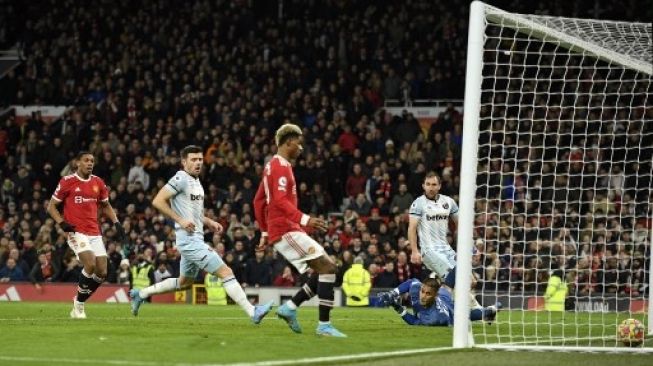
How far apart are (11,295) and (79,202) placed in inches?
482

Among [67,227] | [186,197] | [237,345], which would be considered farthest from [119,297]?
[237,345]

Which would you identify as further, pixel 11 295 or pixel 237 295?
pixel 11 295

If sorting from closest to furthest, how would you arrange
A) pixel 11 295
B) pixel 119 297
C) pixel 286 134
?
pixel 286 134 < pixel 119 297 < pixel 11 295

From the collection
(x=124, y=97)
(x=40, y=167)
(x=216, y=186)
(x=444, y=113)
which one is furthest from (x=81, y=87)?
(x=444, y=113)

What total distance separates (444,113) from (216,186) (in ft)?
19.7

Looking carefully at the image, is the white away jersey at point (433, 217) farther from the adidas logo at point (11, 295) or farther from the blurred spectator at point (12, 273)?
the blurred spectator at point (12, 273)

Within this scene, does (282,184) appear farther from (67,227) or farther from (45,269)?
(45,269)

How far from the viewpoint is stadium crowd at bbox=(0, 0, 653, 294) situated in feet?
96.3

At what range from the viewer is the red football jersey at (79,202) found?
58.6 ft

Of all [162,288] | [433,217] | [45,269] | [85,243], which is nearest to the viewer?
[162,288]

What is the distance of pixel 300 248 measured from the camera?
44.9 ft

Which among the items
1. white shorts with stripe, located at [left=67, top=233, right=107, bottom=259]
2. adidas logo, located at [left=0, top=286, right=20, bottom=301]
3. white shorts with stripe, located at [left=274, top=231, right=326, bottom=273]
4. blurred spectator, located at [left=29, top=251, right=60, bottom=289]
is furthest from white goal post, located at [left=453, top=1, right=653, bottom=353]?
adidas logo, located at [left=0, top=286, right=20, bottom=301]

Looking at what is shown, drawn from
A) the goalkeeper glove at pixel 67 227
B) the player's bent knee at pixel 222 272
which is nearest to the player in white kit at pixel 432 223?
the player's bent knee at pixel 222 272

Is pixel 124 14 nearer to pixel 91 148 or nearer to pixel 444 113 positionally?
pixel 91 148
